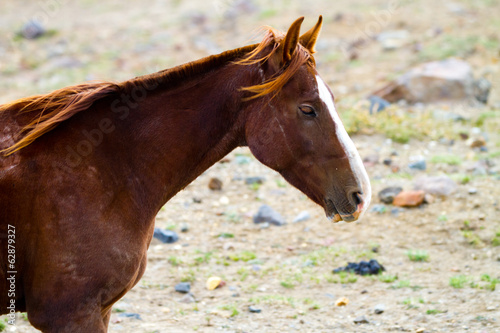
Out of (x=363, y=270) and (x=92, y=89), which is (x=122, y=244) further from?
(x=363, y=270)

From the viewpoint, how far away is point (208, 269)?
5027 mm

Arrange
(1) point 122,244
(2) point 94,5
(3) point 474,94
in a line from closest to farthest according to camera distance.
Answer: (1) point 122,244
(3) point 474,94
(2) point 94,5

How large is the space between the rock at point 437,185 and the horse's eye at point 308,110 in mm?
3717

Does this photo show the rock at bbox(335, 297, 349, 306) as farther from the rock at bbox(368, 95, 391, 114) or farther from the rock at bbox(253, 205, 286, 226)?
the rock at bbox(368, 95, 391, 114)

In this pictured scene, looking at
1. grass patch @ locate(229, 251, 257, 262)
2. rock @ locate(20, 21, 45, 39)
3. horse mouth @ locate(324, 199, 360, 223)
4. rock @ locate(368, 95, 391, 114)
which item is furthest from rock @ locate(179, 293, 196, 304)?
rock @ locate(20, 21, 45, 39)

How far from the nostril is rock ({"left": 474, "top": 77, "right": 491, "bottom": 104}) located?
7397mm

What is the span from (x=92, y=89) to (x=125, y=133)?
→ 0.97ft

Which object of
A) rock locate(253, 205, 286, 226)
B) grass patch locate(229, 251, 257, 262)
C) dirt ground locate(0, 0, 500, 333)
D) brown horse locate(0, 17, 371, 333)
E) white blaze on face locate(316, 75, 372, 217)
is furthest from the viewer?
rock locate(253, 205, 286, 226)

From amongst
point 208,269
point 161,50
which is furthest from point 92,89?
point 161,50

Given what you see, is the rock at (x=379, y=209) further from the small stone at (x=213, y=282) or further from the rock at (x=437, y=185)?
the small stone at (x=213, y=282)

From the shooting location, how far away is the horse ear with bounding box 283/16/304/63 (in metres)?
2.68

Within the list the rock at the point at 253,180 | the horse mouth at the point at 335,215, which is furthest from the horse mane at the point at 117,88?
the rock at the point at 253,180

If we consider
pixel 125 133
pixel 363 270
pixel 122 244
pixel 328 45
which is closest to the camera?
pixel 122 244
